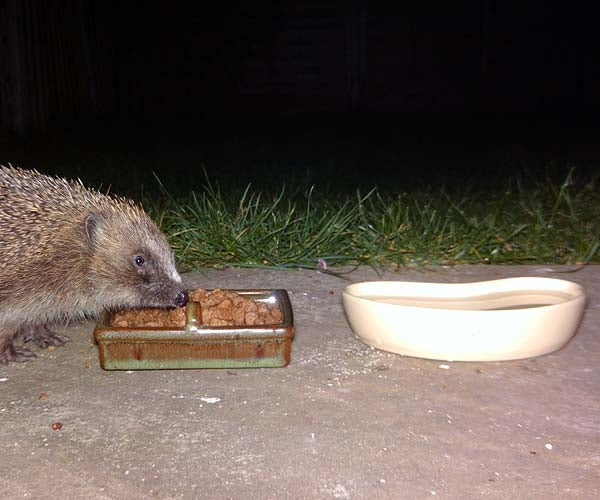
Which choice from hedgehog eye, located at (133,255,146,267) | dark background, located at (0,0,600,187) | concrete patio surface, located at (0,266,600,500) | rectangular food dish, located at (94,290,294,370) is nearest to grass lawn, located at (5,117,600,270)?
dark background, located at (0,0,600,187)

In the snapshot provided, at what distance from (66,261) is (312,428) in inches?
64.4

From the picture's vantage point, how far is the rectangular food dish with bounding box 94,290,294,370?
8.86 ft

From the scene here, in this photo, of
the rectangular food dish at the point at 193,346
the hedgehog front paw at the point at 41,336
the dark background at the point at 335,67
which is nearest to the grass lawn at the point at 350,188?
the dark background at the point at 335,67

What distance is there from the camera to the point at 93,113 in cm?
1133

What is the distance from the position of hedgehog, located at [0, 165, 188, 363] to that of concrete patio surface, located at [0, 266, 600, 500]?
271 mm

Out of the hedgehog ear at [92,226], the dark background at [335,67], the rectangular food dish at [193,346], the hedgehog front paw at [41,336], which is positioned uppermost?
the dark background at [335,67]

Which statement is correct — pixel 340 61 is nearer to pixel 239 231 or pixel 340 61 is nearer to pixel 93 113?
pixel 93 113

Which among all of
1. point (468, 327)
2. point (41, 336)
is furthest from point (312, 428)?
point (41, 336)

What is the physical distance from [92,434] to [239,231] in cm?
221

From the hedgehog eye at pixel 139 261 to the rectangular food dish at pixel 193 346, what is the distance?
1.93 ft

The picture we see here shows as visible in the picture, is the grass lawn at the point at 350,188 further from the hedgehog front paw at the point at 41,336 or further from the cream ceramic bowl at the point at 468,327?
the cream ceramic bowl at the point at 468,327

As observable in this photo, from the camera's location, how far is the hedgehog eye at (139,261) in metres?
3.37

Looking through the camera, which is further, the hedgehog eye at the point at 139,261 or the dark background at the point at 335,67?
the dark background at the point at 335,67

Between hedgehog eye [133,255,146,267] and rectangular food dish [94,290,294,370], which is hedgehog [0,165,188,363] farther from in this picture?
rectangular food dish [94,290,294,370]
